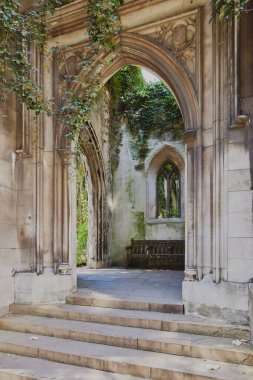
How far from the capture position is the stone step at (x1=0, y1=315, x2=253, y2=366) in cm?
320

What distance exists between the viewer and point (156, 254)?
370 inches

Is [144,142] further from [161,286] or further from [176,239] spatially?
[161,286]

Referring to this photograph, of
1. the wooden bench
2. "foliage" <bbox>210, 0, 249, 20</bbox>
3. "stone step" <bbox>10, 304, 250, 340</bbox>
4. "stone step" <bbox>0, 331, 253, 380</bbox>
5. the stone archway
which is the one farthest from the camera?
the wooden bench

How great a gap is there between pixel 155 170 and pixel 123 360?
7.42 meters

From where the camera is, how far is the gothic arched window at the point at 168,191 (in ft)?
33.3

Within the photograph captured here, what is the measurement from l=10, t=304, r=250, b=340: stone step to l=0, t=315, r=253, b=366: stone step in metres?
0.08

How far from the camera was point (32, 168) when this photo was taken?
16.4 feet

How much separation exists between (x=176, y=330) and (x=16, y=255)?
265cm

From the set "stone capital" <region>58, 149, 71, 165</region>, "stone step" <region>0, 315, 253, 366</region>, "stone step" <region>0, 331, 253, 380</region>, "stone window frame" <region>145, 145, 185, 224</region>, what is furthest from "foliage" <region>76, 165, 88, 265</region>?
"stone step" <region>0, 331, 253, 380</region>

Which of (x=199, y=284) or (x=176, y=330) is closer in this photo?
(x=176, y=330)

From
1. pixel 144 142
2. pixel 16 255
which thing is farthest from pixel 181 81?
pixel 144 142

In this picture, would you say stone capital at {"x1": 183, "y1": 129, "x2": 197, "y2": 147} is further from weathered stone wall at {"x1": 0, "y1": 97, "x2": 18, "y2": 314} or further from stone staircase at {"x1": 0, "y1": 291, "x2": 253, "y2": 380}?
weathered stone wall at {"x1": 0, "y1": 97, "x2": 18, "y2": 314}

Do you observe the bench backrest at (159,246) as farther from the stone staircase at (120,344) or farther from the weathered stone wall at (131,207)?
the stone staircase at (120,344)

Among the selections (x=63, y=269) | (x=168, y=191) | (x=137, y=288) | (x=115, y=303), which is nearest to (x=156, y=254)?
(x=168, y=191)
